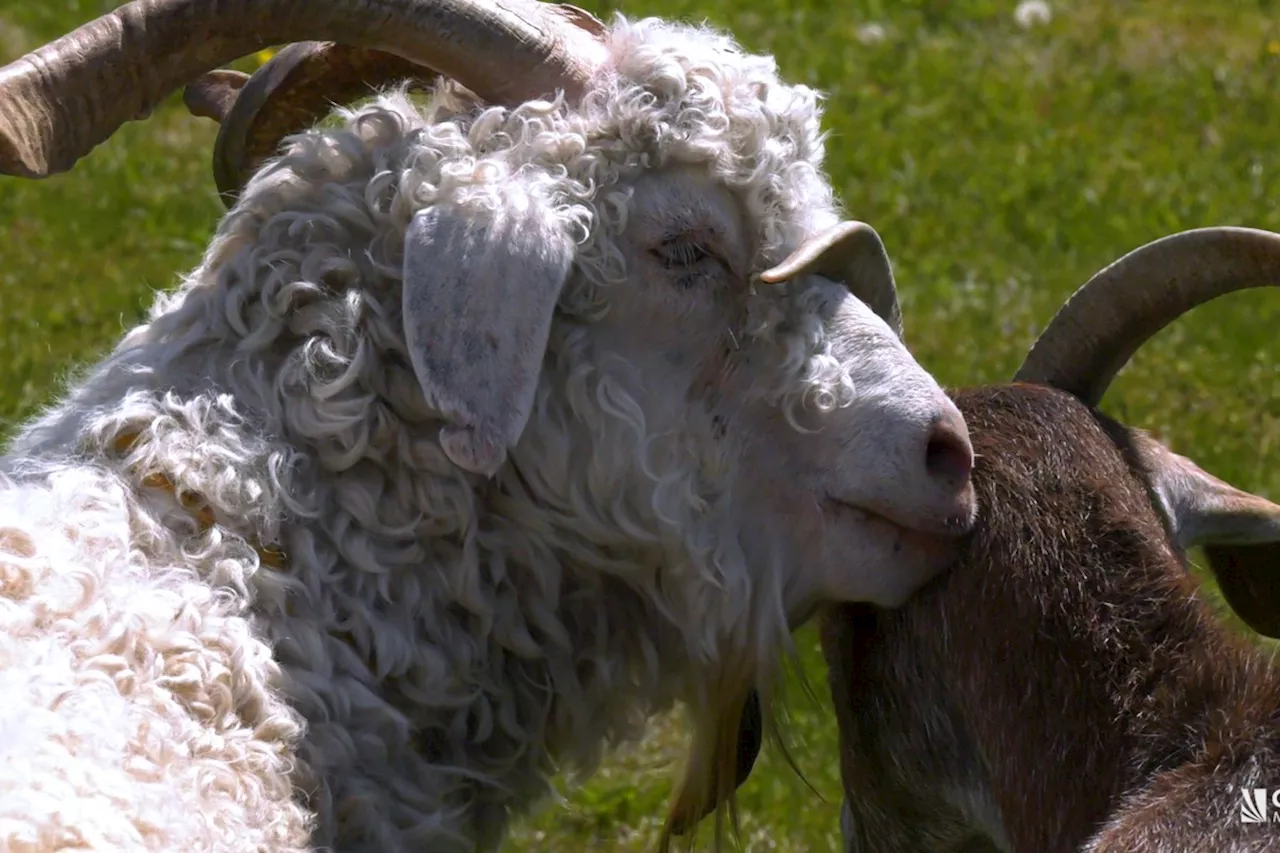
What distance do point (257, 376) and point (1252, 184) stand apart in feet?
24.5

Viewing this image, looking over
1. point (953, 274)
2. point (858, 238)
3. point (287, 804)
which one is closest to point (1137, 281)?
point (858, 238)

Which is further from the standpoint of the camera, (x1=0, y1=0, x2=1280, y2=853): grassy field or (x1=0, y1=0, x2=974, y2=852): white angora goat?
(x1=0, y1=0, x2=1280, y2=853): grassy field

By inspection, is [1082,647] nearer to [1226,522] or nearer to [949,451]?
[949,451]

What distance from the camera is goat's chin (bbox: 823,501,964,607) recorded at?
4.11 metres

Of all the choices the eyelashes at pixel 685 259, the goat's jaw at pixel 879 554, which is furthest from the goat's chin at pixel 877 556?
the eyelashes at pixel 685 259

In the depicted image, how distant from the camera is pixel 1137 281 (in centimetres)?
461

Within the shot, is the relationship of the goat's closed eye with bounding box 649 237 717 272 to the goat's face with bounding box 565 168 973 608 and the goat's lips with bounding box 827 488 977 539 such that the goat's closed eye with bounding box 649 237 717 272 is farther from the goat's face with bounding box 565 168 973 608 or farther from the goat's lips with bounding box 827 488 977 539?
the goat's lips with bounding box 827 488 977 539

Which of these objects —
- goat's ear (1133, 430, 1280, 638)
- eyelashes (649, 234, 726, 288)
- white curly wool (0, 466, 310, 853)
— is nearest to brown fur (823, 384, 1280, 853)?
goat's ear (1133, 430, 1280, 638)

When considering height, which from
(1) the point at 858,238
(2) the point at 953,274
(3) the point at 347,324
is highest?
(1) the point at 858,238

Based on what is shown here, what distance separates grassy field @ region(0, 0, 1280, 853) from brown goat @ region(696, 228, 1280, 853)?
3.77 ft

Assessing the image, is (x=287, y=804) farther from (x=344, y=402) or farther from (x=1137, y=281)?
(x=1137, y=281)

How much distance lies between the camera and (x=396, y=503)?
4.05 meters

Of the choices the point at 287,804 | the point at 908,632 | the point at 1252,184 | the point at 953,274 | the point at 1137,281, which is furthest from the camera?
the point at 1252,184

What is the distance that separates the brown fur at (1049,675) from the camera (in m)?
3.95
